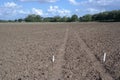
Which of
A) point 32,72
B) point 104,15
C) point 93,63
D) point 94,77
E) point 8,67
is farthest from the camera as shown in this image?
point 104,15

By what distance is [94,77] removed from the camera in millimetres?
9750

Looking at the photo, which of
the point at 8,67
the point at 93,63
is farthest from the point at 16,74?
the point at 93,63

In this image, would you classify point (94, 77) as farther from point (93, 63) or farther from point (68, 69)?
point (93, 63)

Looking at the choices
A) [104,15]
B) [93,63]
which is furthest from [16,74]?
[104,15]

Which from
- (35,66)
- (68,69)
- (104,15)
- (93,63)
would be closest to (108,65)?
(93,63)

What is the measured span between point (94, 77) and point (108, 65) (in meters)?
2.39

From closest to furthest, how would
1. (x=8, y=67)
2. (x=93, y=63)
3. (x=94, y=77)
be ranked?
(x=94, y=77)
(x=8, y=67)
(x=93, y=63)

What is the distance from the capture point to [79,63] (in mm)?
12516

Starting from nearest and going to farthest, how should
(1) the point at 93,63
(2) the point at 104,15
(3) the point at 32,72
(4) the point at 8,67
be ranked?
(3) the point at 32,72 < (4) the point at 8,67 < (1) the point at 93,63 < (2) the point at 104,15

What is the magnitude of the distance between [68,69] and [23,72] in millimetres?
2062

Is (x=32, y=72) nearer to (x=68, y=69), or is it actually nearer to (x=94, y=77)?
(x=68, y=69)

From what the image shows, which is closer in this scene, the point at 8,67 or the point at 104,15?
the point at 8,67

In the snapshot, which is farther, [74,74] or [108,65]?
[108,65]

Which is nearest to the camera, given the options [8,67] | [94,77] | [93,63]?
[94,77]
